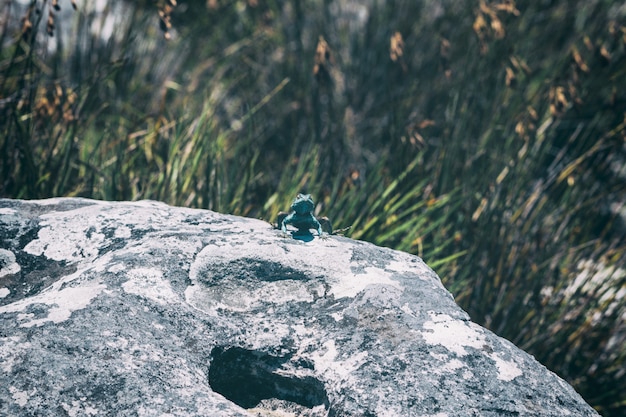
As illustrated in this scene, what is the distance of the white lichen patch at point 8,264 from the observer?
1693 millimetres

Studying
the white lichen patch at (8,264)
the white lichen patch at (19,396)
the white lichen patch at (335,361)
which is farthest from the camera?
the white lichen patch at (8,264)

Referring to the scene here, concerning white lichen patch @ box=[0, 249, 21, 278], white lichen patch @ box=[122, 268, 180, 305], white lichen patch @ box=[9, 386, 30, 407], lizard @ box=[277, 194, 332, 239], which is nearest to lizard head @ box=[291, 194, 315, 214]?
lizard @ box=[277, 194, 332, 239]

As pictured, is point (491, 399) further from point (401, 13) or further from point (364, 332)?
point (401, 13)

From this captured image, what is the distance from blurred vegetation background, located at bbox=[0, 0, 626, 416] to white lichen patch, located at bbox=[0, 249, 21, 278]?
85 cm

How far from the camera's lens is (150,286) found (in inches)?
61.6

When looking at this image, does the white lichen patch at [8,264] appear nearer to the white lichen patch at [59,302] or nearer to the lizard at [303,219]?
the white lichen patch at [59,302]

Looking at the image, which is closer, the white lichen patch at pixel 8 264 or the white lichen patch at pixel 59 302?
the white lichen patch at pixel 59 302

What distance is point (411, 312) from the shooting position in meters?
1.57

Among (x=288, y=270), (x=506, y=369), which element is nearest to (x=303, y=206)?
(x=288, y=270)

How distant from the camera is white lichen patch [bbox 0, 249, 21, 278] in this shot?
1693 millimetres

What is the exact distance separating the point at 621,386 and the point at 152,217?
1995 millimetres

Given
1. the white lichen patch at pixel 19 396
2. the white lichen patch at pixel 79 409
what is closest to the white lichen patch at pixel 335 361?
the white lichen patch at pixel 79 409

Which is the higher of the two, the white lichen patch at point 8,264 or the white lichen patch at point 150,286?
the white lichen patch at point 150,286

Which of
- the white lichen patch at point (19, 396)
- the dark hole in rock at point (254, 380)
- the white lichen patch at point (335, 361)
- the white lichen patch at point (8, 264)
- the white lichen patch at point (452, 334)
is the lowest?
the white lichen patch at point (19, 396)
